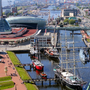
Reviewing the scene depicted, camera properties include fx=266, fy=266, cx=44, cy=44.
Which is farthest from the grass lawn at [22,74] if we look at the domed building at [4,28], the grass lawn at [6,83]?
the domed building at [4,28]

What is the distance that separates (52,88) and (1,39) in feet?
81.6

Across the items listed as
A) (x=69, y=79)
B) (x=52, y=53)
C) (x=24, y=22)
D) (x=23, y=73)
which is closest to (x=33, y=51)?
(x=52, y=53)

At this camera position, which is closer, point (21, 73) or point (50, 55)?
point (21, 73)

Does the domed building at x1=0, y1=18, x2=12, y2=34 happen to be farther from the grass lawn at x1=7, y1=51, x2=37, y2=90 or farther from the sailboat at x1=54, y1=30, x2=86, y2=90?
the sailboat at x1=54, y1=30, x2=86, y2=90

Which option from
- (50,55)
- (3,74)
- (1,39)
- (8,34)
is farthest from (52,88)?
(8,34)

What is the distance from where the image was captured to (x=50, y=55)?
4097 centimetres

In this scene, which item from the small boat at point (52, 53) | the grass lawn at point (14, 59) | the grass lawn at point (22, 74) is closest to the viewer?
the grass lawn at point (22, 74)

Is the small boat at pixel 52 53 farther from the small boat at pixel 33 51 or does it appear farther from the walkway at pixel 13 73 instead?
the walkway at pixel 13 73

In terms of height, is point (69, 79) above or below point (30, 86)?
above

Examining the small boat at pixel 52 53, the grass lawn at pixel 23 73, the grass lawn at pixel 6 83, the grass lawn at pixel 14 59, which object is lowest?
the small boat at pixel 52 53

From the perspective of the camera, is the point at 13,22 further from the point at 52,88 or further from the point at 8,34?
the point at 52,88

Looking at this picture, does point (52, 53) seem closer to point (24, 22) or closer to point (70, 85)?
point (70, 85)

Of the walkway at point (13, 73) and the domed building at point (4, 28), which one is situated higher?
the domed building at point (4, 28)

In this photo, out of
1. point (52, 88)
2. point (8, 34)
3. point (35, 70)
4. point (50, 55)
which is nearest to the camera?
point (52, 88)
